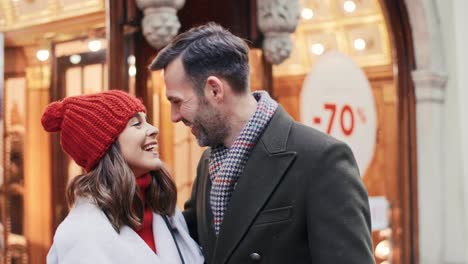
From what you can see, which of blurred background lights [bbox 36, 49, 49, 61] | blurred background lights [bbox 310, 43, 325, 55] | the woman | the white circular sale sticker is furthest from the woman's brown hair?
blurred background lights [bbox 310, 43, 325, 55]

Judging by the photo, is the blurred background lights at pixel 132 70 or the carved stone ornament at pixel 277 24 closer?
the blurred background lights at pixel 132 70

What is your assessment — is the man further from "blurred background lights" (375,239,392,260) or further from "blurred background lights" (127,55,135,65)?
"blurred background lights" (375,239,392,260)

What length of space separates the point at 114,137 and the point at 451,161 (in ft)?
18.3

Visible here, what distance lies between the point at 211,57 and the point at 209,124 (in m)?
0.21

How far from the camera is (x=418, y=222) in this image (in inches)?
296

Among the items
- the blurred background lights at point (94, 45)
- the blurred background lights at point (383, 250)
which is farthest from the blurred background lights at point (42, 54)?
the blurred background lights at point (383, 250)

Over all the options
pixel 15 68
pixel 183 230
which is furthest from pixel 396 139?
pixel 183 230

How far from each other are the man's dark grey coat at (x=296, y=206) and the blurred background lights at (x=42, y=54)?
7.16ft

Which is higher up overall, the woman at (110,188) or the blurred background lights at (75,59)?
the blurred background lights at (75,59)

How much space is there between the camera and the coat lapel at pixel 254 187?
101 inches

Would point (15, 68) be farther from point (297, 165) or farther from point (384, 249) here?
point (384, 249)

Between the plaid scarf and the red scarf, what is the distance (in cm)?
24

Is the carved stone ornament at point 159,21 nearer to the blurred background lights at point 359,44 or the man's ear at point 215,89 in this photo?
the man's ear at point 215,89

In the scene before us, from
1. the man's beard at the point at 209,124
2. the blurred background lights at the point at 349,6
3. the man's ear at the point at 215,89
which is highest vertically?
the blurred background lights at the point at 349,6
